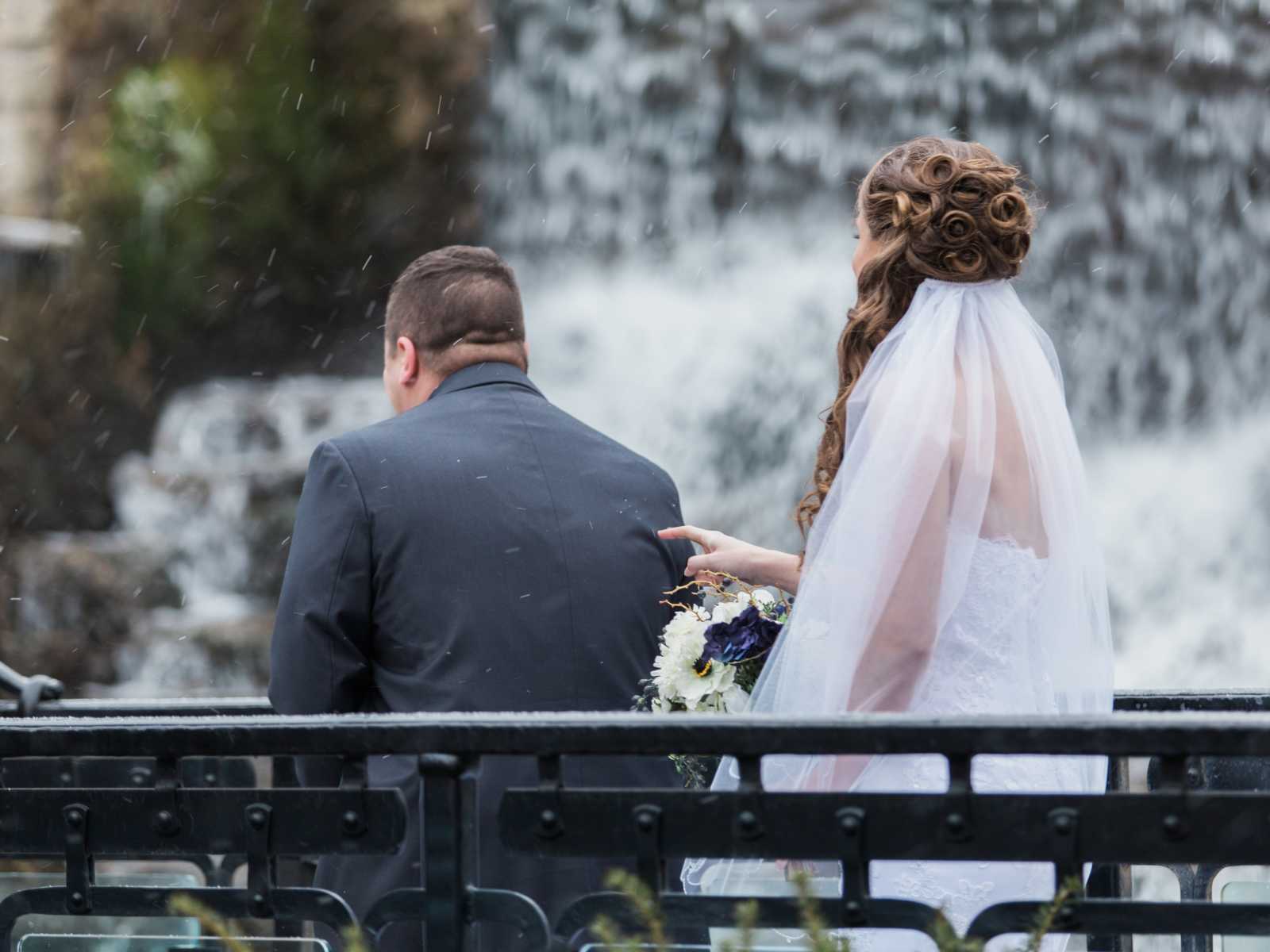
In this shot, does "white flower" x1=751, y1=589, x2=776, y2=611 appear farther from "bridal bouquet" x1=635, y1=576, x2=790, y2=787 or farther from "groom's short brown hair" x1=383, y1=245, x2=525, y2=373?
"groom's short brown hair" x1=383, y1=245, x2=525, y2=373

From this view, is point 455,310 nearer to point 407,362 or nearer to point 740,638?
point 407,362

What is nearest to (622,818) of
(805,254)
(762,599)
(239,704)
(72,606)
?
(762,599)

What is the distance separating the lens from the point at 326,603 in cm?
290

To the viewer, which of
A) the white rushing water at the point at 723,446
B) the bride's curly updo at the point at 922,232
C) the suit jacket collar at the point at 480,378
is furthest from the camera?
the white rushing water at the point at 723,446

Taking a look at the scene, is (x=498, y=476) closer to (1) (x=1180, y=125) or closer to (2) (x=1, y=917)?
(2) (x=1, y=917)

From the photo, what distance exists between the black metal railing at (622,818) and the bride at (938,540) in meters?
0.58

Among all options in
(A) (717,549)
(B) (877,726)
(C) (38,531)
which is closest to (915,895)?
(A) (717,549)

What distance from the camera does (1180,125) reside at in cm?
1190

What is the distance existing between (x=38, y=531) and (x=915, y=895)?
10.0m

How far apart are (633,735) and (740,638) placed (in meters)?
0.80

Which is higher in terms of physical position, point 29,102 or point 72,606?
point 29,102

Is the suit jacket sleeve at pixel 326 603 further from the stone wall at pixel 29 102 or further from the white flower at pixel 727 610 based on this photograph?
the stone wall at pixel 29 102

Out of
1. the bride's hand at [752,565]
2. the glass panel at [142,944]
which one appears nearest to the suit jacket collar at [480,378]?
the bride's hand at [752,565]

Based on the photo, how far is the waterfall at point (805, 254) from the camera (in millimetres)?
11258
